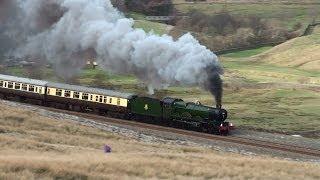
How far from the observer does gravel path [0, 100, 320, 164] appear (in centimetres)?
3779

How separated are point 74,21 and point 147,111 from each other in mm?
14420

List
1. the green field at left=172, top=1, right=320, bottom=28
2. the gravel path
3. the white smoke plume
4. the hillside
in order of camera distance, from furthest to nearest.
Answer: the green field at left=172, top=1, right=320, bottom=28
the hillside
the white smoke plume
the gravel path

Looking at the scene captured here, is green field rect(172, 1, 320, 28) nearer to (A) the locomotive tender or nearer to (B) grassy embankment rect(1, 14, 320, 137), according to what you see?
(B) grassy embankment rect(1, 14, 320, 137)

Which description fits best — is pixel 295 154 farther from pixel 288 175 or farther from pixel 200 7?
pixel 200 7

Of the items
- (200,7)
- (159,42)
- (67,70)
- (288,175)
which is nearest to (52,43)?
(67,70)

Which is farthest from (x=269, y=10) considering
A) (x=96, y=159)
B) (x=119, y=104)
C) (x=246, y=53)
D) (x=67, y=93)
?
(x=96, y=159)

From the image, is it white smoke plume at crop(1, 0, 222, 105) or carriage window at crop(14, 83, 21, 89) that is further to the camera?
carriage window at crop(14, 83, 21, 89)

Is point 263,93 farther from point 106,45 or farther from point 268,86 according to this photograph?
point 106,45

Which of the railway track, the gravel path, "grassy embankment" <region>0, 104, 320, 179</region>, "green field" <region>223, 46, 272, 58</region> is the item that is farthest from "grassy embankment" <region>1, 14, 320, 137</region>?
"grassy embankment" <region>0, 104, 320, 179</region>

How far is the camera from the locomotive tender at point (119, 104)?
42.7 meters

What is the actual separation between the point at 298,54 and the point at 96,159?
10267 cm

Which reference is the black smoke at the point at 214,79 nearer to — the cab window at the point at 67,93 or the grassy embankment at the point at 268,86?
the grassy embankment at the point at 268,86

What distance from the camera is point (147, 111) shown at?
148ft

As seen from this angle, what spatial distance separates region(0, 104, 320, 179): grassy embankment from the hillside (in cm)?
7799
